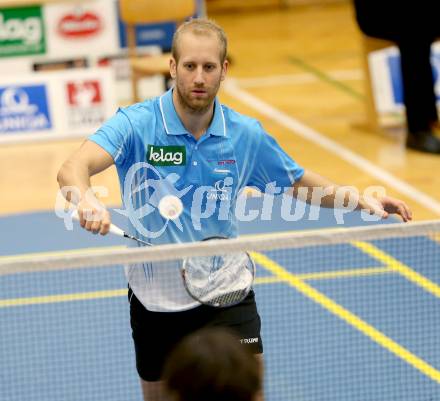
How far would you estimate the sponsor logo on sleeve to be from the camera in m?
12.2

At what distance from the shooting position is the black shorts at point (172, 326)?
488cm

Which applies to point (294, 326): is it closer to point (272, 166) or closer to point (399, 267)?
point (399, 267)

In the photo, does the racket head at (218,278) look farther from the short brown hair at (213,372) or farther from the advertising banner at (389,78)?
the advertising banner at (389,78)

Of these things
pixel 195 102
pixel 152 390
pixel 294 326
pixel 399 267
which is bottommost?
pixel 399 267

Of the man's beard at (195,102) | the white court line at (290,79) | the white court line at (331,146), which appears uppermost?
the man's beard at (195,102)

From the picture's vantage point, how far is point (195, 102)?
15.9ft

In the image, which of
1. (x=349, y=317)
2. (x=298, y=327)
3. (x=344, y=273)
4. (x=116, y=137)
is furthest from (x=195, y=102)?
(x=344, y=273)

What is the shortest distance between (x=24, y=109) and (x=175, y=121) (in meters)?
7.61

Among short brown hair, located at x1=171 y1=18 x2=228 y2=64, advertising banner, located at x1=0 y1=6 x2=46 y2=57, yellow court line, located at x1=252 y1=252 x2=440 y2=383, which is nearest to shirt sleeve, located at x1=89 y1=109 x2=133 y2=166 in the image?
short brown hair, located at x1=171 y1=18 x2=228 y2=64

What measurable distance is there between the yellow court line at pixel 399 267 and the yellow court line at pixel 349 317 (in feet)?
2.00

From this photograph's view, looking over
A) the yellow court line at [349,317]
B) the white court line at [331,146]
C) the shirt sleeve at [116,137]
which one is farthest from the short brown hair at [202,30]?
the white court line at [331,146]

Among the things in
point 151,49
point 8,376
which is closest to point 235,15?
point 151,49

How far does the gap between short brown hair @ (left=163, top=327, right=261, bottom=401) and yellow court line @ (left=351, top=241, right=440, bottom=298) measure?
5239mm

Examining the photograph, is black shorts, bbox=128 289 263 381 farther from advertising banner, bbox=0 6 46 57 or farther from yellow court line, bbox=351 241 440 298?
advertising banner, bbox=0 6 46 57
